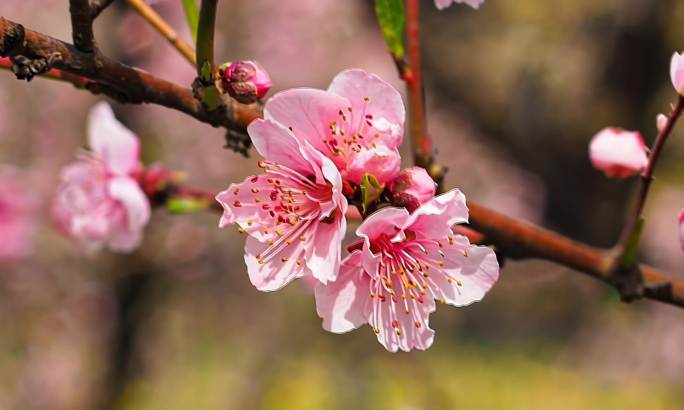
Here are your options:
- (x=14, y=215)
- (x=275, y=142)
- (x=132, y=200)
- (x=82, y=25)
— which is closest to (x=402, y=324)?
(x=275, y=142)

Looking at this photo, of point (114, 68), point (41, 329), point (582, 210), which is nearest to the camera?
point (114, 68)

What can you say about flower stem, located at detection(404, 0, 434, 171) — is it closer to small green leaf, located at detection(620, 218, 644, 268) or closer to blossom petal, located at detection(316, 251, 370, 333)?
blossom petal, located at detection(316, 251, 370, 333)

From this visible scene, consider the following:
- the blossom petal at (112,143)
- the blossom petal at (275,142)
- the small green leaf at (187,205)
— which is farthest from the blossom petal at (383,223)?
the blossom petal at (112,143)

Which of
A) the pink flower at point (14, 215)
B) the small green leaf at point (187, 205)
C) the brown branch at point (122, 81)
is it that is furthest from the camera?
the pink flower at point (14, 215)

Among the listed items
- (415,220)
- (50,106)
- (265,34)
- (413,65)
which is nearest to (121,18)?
(50,106)

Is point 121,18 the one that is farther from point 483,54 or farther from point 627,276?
point 627,276

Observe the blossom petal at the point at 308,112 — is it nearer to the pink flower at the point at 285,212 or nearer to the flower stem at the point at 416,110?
the pink flower at the point at 285,212

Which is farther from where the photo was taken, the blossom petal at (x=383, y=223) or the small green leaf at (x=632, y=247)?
the small green leaf at (x=632, y=247)

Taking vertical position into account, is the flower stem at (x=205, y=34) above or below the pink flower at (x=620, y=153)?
above
